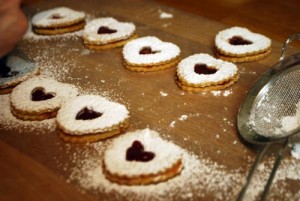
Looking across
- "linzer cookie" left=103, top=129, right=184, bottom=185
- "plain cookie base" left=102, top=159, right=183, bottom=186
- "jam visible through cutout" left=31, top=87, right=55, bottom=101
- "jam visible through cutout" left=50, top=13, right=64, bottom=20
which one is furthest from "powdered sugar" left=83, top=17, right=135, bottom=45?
"plain cookie base" left=102, top=159, right=183, bottom=186

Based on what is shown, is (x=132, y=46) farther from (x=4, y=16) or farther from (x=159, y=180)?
(x=159, y=180)

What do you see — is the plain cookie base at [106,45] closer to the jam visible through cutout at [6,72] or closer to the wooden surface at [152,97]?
the wooden surface at [152,97]

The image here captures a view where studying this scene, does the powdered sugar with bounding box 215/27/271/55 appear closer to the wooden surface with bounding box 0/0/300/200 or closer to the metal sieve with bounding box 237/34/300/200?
the wooden surface with bounding box 0/0/300/200

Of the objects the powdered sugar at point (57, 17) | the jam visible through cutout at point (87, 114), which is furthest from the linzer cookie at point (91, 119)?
the powdered sugar at point (57, 17)

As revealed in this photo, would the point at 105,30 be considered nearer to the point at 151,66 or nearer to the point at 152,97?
the point at 151,66

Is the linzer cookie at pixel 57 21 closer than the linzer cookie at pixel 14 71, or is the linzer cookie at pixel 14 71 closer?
the linzer cookie at pixel 14 71

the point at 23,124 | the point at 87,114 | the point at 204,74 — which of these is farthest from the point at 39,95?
the point at 204,74
